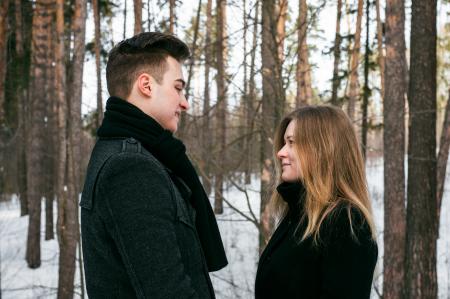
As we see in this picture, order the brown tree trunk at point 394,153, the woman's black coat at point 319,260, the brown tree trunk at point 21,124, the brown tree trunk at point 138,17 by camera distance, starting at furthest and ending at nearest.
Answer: the brown tree trunk at point 21,124
the brown tree trunk at point 138,17
the brown tree trunk at point 394,153
the woman's black coat at point 319,260

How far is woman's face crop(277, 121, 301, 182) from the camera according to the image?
7.58ft

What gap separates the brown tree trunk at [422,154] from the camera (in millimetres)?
6488

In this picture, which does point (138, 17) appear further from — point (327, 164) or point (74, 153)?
point (327, 164)

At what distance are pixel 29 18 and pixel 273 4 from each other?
1122 cm

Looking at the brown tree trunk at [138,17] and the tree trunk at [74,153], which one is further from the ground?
the brown tree trunk at [138,17]

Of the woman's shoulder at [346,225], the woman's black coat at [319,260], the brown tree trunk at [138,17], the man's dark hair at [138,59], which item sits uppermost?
the brown tree trunk at [138,17]

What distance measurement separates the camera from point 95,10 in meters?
13.9

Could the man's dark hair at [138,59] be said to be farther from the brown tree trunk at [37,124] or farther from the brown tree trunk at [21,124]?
the brown tree trunk at [37,124]

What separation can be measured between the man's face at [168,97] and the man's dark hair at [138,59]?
0.07ft

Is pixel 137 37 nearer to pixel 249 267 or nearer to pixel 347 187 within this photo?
pixel 347 187

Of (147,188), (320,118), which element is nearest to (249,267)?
(320,118)

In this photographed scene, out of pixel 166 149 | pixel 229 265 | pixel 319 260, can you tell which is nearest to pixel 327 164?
pixel 319 260

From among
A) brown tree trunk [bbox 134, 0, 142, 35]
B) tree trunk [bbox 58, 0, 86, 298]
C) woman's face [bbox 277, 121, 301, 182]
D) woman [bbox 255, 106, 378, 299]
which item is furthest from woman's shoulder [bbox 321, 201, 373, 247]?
brown tree trunk [bbox 134, 0, 142, 35]

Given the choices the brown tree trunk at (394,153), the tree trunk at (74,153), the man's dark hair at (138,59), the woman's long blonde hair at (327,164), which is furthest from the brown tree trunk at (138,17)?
the man's dark hair at (138,59)
